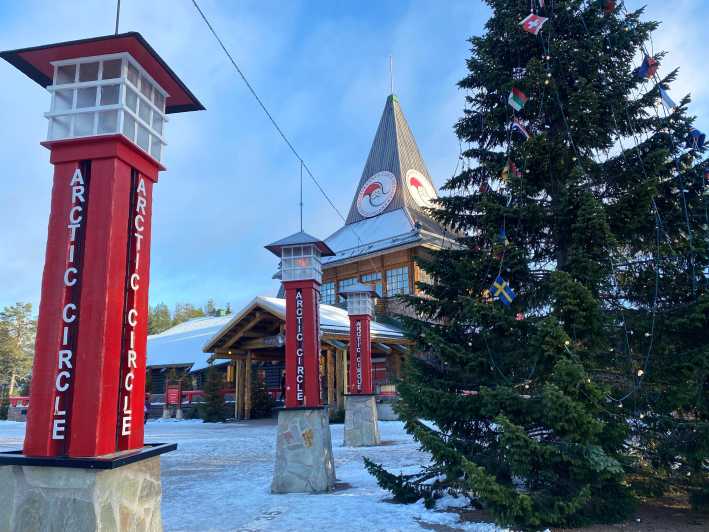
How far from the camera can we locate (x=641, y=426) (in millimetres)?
5949

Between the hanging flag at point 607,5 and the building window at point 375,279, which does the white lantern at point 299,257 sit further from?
the building window at point 375,279

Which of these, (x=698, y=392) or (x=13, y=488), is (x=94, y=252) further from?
(x=698, y=392)

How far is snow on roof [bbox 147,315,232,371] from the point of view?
3083cm

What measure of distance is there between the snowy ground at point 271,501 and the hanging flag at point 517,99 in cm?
506

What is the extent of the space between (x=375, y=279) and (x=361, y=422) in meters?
15.6

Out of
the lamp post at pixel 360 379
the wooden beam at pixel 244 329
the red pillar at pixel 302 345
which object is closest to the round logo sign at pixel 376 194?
the wooden beam at pixel 244 329

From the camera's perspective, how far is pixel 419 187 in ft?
106

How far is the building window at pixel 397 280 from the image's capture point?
27.5 meters

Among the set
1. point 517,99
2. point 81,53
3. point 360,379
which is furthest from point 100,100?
point 360,379

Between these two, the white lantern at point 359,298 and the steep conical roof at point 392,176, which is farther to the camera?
the steep conical roof at point 392,176

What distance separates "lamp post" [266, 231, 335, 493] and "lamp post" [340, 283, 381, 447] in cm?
528

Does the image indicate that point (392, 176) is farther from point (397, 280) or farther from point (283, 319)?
point (283, 319)

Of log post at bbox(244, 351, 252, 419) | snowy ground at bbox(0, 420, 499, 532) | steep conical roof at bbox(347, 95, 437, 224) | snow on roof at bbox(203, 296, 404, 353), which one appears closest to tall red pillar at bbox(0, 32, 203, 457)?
snowy ground at bbox(0, 420, 499, 532)

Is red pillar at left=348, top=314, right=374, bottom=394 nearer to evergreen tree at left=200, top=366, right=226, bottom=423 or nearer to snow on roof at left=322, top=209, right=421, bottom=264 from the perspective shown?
snow on roof at left=322, top=209, right=421, bottom=264
